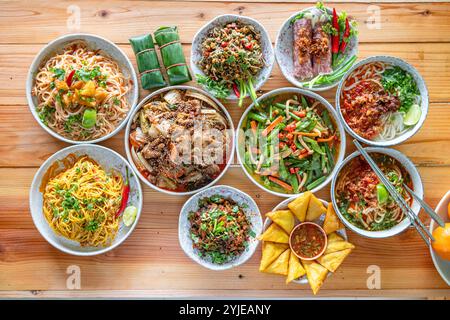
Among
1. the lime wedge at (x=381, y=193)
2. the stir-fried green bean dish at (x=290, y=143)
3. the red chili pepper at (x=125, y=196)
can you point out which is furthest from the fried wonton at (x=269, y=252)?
the red chili pepper at (x=125, y=196)

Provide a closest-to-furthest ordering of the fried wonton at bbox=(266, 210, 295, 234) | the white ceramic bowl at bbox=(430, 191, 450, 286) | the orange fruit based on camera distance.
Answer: the orange fruit
the fried wonton at bbox=(266, 210, 295, 234)
the white ceramic bowl at bbox=(430, 191, 450, 286)

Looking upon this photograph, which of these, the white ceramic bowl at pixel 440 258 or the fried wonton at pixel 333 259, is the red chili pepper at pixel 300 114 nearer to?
the fried wonton at pixel 333 259

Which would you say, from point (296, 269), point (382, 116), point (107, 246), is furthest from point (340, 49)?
point (107, 246)

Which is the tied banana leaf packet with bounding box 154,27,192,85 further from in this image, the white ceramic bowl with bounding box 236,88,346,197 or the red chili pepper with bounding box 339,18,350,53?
the red chili pepper with bounding box 339,18,350,53

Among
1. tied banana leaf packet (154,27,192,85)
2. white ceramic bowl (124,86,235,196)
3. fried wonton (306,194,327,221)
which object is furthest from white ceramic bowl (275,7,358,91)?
fried wonton (306,194,327,221)

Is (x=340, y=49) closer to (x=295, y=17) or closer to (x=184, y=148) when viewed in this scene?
(x=295, y=17)

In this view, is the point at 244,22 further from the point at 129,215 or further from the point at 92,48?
the point at 129,215
